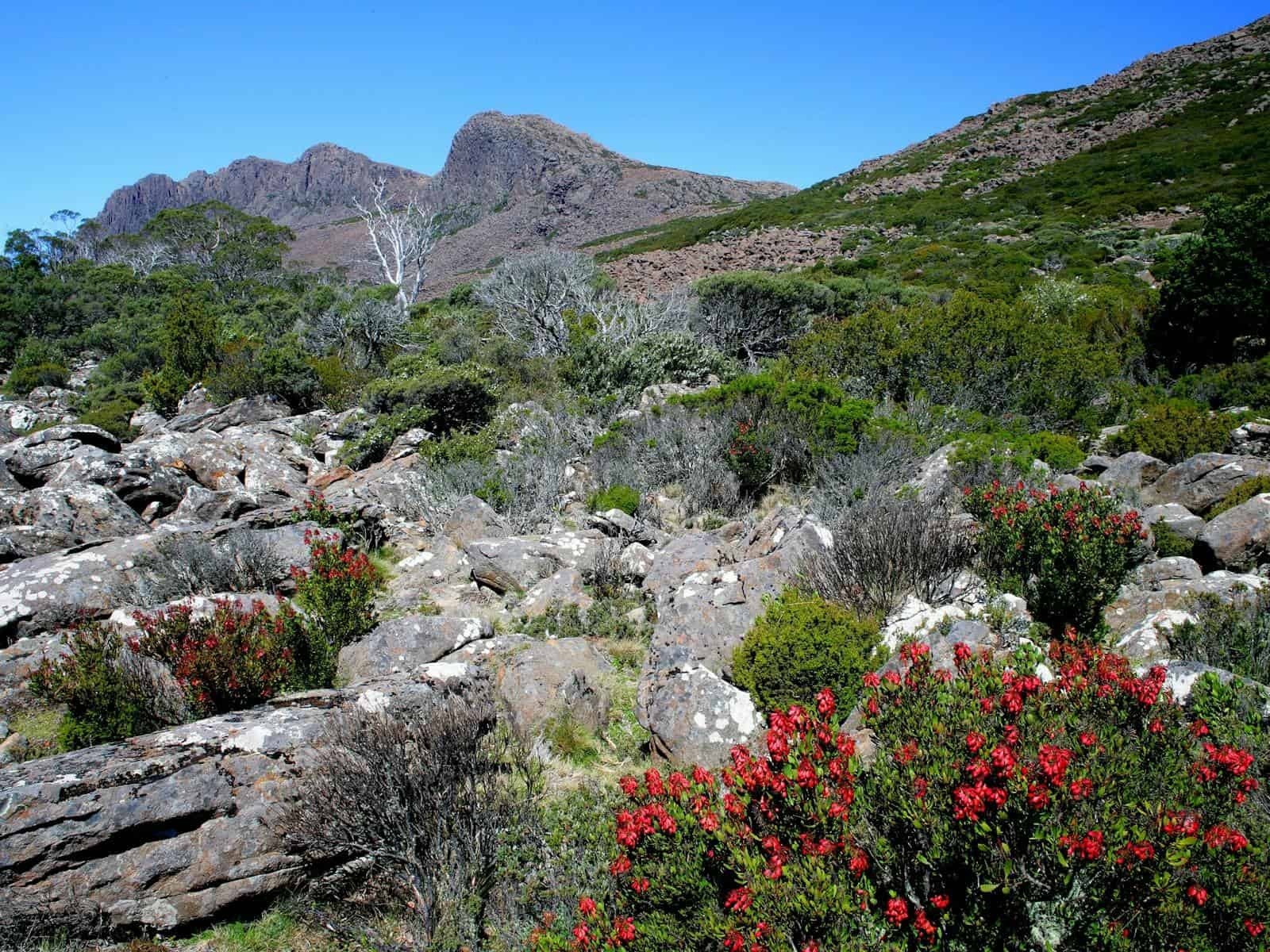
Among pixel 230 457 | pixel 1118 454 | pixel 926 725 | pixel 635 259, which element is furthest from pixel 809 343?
pixel 635 259

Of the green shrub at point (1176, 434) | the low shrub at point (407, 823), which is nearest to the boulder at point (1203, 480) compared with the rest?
the green shrub at point (1176, 434)

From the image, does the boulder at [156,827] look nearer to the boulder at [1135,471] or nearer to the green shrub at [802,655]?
the green shrub at [802,655]

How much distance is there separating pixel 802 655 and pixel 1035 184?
43.8m

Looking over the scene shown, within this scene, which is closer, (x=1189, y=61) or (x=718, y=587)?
(x=718, y=587)

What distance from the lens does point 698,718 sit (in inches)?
162

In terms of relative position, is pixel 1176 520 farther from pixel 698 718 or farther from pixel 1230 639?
pixel 698 718

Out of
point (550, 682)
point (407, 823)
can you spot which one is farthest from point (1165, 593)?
point (407, 823)

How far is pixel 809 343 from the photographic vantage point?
46.2 ft

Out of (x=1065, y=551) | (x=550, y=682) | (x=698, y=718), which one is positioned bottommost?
(x=550, y=682)

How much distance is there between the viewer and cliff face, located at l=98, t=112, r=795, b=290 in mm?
78750

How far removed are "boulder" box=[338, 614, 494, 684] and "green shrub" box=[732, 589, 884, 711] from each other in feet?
7.95

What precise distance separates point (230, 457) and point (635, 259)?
27.6 m

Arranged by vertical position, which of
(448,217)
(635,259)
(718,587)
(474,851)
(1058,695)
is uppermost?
(448,217)

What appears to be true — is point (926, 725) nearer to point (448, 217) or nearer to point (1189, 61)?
point (1189, 61)
